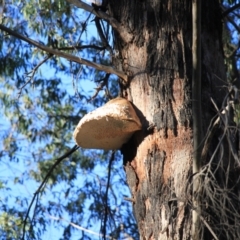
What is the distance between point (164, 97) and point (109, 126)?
0.99ft

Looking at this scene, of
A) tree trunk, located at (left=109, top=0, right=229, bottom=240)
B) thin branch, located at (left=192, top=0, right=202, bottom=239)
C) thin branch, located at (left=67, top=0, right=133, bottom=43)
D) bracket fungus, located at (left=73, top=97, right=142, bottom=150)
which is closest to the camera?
thin branch, located at (left=192, top=0, right=202, bottom=239)

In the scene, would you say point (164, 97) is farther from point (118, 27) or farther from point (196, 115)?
point (118, 27)

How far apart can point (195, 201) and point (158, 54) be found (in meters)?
0.84

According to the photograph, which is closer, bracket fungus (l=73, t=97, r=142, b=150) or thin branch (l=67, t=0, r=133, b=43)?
bracket fungus (l=73, t=97, r=142, b=150)

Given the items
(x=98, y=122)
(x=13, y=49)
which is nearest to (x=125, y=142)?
(x=98, y=122)

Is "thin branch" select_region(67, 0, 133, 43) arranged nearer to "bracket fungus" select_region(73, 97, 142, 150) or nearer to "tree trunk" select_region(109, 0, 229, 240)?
"tree trunk" select_region(109, 0, 229, 240)

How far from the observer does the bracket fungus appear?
137 inches

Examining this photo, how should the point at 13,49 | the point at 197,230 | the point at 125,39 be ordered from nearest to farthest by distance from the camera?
the point at 197,230
the point at 125,39
the point at 13,49

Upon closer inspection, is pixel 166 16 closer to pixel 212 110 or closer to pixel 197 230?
pixel 212 110

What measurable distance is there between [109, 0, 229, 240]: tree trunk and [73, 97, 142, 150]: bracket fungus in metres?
0.06

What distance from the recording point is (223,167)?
3.33 meters

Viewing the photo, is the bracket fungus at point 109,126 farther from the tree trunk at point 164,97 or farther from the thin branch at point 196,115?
the thin branch at point 196,115

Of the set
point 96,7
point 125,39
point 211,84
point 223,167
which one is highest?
point 96,7

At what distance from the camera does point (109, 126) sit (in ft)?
11.8
